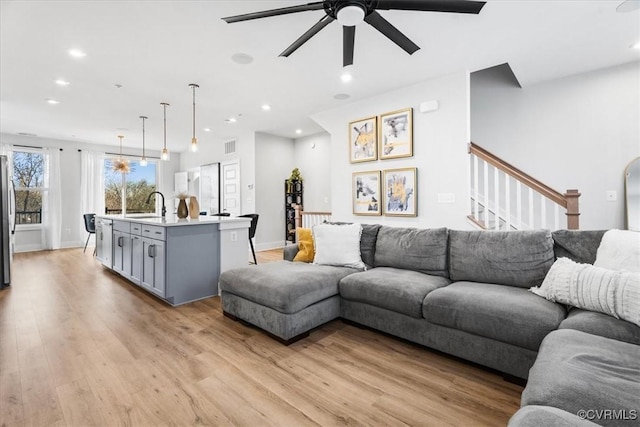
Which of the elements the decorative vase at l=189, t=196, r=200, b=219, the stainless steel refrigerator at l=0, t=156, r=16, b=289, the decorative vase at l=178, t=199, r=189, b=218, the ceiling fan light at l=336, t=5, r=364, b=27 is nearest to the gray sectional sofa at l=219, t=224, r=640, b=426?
the decorative vase at l=189, t=196, r=200, b=219

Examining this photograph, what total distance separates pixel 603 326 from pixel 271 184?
630 centimetres

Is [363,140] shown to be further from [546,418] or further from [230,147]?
[546,418]

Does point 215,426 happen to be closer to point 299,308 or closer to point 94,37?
point 299,308

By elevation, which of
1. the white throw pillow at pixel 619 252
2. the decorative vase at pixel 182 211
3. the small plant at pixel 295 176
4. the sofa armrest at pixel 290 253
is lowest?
the sofa armrest at pixel 290 253

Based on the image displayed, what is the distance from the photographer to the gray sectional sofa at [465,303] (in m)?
1.28

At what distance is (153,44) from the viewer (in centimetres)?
314

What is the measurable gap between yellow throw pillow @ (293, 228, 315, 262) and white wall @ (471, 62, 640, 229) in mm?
3331

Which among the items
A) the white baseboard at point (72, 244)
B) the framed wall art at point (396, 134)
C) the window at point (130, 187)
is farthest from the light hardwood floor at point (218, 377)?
the window at point (130, 187)

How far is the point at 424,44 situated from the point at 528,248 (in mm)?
2267

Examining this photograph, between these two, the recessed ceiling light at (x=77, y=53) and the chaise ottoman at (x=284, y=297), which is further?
the recessed ceiling light at (x=77, y=53)

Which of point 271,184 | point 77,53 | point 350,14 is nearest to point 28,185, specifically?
point 271,184

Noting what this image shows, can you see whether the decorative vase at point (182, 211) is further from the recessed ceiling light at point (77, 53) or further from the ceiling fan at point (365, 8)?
the ceiling fan at point (365, 8)

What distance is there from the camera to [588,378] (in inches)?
43.7

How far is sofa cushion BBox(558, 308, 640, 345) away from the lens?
155 centimetres
